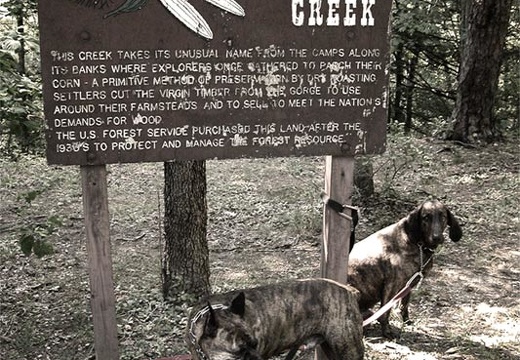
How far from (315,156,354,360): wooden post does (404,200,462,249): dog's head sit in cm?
138

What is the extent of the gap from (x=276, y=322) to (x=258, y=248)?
3.86m

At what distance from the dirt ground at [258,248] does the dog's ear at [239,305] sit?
184 cm

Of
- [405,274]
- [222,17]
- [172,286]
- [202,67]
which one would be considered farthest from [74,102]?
[405,274]

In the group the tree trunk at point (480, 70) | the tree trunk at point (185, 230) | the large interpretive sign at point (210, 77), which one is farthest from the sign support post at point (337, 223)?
the tree trunk at point (480, 70)

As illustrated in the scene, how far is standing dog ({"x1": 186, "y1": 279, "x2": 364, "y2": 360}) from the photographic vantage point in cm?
342

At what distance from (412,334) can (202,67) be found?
3.50 metres

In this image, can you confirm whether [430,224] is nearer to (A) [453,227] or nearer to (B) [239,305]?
(A) [453,227]

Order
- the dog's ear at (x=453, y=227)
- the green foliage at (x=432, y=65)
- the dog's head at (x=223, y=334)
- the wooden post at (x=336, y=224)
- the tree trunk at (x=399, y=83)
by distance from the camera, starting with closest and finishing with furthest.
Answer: the dog's head at (x=223, y=334)
the wooden post at (x=336, y=224)
the dog's ear at (x=453, y=227)
the green foliage at (x=432, y=65)
the tree trunk at (x=399, y=83)

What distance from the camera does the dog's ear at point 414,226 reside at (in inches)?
220

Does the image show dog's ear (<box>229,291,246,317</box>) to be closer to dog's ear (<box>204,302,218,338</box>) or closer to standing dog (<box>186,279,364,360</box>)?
standing dog (<box>186,279,364,360</box>)

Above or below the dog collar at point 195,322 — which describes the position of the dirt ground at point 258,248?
below

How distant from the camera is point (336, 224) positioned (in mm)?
4375

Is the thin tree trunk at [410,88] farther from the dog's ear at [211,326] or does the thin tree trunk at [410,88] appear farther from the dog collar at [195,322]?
the dog's ear at [211,326]

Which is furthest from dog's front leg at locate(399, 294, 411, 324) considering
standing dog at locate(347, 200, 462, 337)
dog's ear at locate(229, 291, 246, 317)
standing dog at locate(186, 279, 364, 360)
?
dog's ear at locate(229, 291, 246, 317)
